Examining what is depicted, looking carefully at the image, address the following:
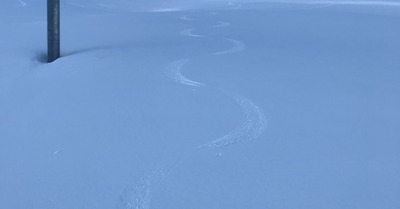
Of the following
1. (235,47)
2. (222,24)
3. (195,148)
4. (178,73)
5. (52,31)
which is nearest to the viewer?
(195,148)

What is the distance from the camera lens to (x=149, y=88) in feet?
10.7

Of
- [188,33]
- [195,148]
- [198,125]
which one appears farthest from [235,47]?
[195,148]

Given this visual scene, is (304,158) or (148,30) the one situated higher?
(304,158)

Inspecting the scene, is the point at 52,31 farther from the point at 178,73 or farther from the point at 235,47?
the point at 235,47

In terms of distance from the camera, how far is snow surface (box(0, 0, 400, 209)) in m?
1.82

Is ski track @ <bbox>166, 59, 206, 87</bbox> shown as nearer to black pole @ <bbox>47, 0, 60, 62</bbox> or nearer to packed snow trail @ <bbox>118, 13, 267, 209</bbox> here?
packed snow trail @ <bbox>118, 13, 267, 209</bbox>

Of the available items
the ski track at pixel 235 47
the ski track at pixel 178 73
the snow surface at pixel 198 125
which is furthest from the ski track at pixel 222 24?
the ski track at pixel 178 73

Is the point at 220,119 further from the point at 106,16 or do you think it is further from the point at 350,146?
the point at 106,16

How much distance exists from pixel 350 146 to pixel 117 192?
1.31 metres

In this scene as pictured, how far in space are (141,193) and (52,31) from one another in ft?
9.74

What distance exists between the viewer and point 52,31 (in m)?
4.23

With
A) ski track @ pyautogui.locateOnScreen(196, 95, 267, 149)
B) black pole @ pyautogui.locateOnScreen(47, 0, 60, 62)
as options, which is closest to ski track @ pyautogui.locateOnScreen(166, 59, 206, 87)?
ski track @ pyautogui.locateOnScreen(196, 95, 267, 149)

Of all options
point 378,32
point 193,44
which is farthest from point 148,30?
point 378,32

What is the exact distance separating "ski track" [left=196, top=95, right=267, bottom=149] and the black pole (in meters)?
2.27
